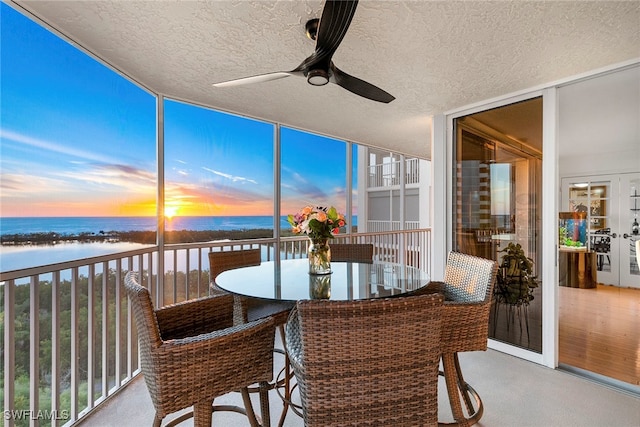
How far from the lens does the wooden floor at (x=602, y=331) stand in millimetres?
2543

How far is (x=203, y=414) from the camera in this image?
133cm

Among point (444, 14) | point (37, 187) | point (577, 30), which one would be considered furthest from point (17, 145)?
point (577, 30)

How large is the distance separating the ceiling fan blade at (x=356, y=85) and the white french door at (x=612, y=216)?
10.0 ft

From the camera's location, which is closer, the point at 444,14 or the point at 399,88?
the point at 444,14

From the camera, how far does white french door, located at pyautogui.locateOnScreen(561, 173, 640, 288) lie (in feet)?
12.1

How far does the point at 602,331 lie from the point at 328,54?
3930mm

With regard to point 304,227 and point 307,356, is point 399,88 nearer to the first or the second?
point 304,227

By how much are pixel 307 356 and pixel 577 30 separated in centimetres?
239

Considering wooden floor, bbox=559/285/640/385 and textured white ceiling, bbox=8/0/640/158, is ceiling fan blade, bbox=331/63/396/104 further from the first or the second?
wooden floor, bbox=559/285/640/385

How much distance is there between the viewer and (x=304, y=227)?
2033 mm

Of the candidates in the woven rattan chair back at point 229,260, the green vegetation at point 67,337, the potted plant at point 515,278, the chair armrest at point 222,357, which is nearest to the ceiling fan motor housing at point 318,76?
the chair armrest at point 222,357

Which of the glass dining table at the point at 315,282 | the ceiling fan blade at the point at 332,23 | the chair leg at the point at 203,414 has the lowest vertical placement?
the chair leg at the point at 203,414

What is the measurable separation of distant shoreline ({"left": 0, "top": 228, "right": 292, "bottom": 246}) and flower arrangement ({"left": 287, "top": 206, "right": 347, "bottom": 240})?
1441 mm

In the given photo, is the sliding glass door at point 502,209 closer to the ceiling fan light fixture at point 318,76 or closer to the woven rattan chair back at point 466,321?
the woven rattan chair back at point 466,321
